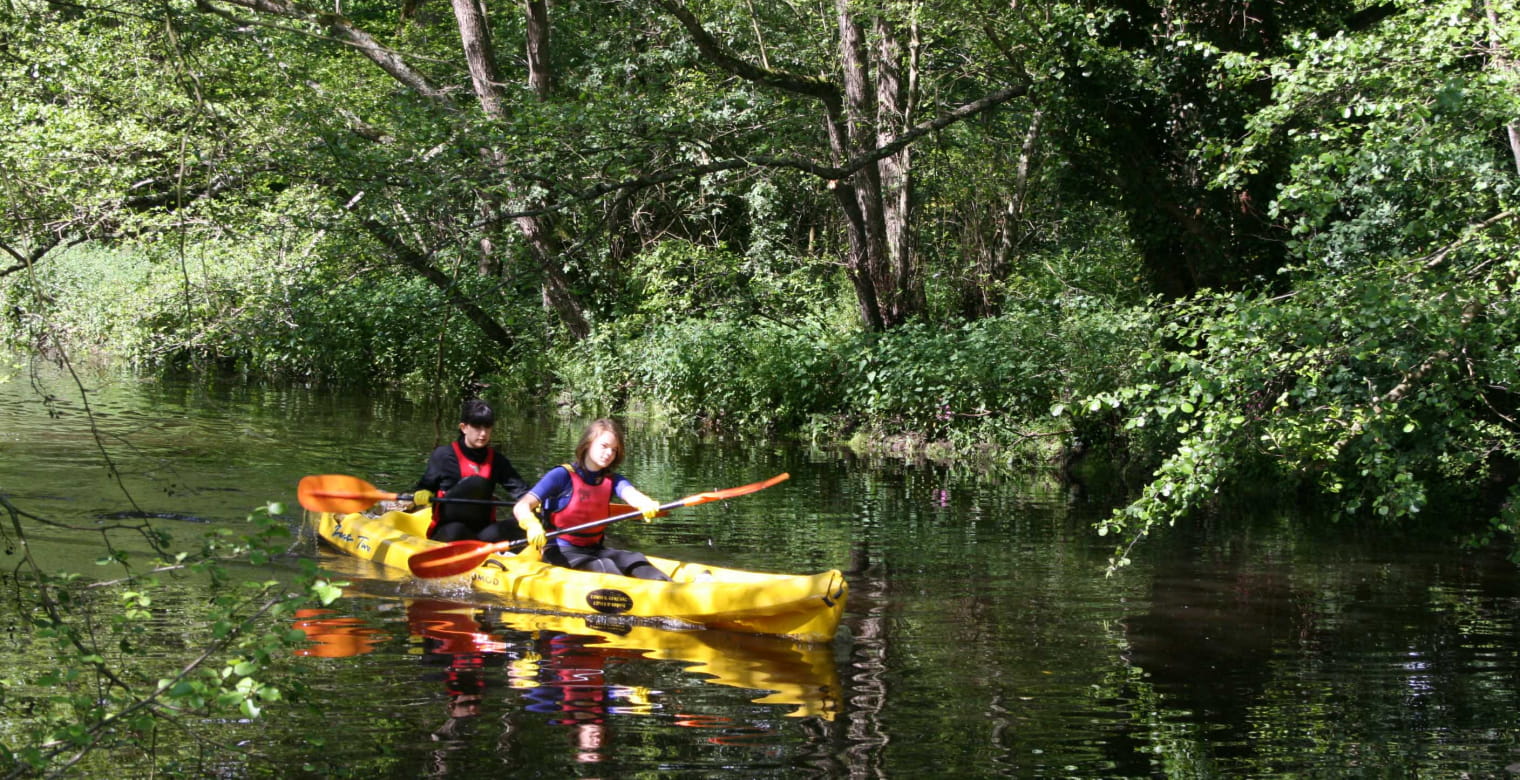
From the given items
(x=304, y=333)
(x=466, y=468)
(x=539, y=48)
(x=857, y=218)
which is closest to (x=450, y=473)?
(x=466, y=468)

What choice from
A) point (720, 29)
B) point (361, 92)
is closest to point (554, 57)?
point (720, 29)

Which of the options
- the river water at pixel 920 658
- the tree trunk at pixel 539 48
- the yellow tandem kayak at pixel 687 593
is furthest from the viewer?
the tree trunk at pixel 539 48

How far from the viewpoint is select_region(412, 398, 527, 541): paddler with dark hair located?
8.16 meters

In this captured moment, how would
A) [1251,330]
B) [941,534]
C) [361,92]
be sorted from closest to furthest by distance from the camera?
[1251,330]
[941,534]
[361,92]

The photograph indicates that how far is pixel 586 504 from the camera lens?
24.9ft

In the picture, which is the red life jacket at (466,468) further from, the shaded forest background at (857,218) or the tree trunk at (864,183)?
the tree trunk at (864,183)

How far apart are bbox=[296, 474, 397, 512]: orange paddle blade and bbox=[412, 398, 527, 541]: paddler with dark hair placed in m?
0.31

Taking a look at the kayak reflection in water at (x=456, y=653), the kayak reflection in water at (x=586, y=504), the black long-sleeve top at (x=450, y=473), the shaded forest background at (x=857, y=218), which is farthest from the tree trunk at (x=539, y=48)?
the kayak reflection in water at (x=456, y=653)

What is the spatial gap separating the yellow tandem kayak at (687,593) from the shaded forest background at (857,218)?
142cm

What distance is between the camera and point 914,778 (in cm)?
445

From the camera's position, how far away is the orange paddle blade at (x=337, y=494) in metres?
8.08

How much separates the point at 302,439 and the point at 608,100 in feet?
16.3

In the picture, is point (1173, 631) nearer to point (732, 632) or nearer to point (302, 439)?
point (732, 632)

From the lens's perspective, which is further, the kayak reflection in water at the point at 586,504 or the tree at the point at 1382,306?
the kayak reflection in water at the point at 586,504
